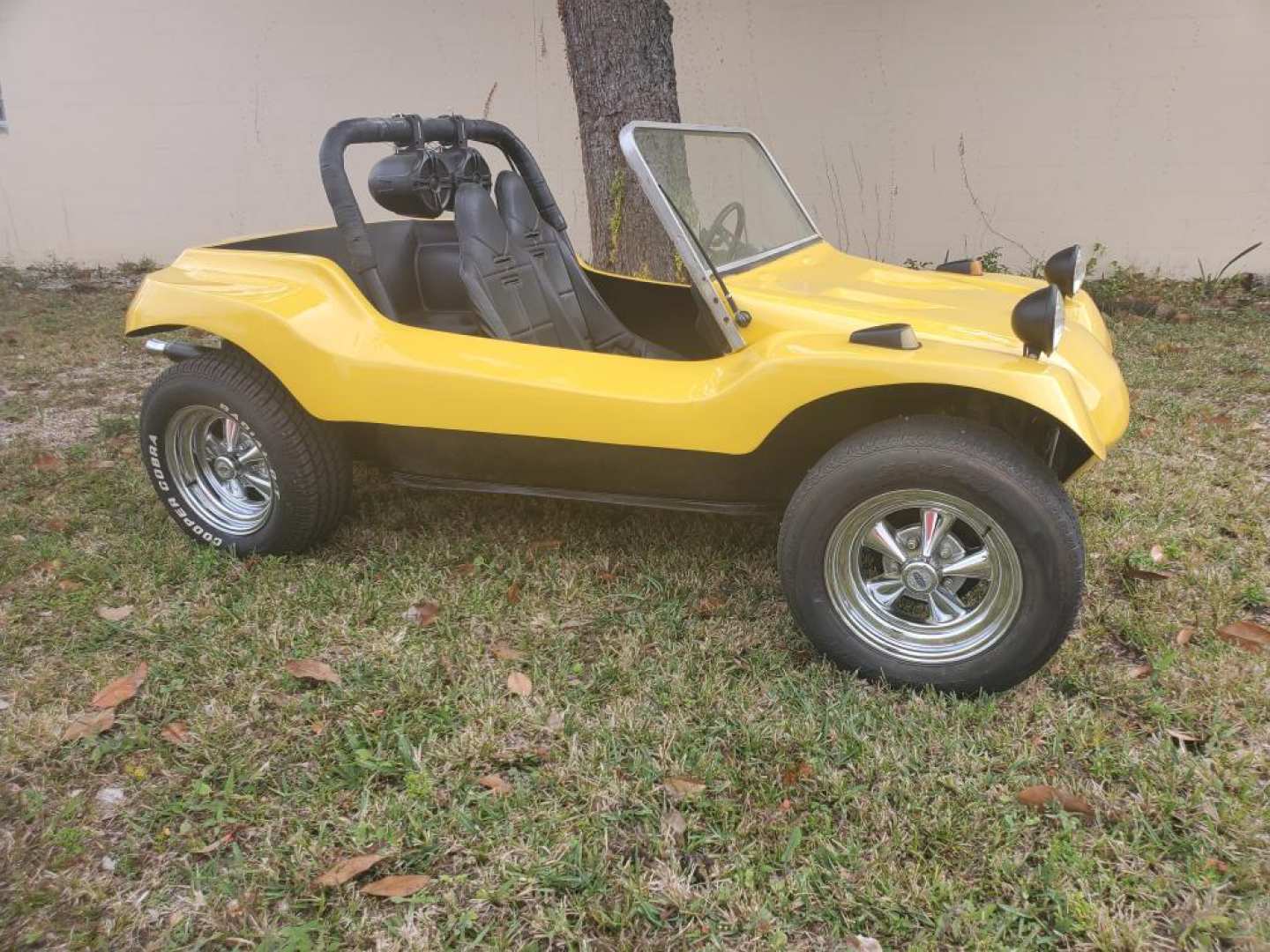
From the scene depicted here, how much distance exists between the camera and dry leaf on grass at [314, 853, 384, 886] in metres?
1.78

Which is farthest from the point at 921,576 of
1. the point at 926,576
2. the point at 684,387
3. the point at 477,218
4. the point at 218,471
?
the point at 218,471

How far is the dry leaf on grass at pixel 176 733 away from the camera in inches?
85.7

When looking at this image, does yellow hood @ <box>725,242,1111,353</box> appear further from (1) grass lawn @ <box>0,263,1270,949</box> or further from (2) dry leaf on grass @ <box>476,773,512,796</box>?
(2) dry leaf on grass @ <box>476,773,512,796</box>

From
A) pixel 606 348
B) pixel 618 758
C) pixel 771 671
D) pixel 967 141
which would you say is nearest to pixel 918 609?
pixel 771 671

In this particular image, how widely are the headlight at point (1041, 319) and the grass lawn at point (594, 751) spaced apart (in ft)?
2.67

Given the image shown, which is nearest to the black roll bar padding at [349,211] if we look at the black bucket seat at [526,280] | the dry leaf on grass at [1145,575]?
the black bucket seat at [526,280]

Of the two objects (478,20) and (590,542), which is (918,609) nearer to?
(590,542)

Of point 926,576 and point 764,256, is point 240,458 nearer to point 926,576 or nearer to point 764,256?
point 764,256

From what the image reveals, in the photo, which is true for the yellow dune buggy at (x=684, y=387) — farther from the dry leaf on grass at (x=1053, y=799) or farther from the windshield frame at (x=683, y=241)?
the dry leaf on grass at (x=1053, y=799)

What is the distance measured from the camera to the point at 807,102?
667cm

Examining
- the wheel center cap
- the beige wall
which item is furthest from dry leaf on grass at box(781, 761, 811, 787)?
the beige wall

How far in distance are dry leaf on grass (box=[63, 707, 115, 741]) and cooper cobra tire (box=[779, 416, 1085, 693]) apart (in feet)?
5.34

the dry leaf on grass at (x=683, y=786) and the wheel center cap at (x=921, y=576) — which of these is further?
the wheel center cap at (x=921, y=576)

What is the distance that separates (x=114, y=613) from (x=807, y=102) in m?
5.63
